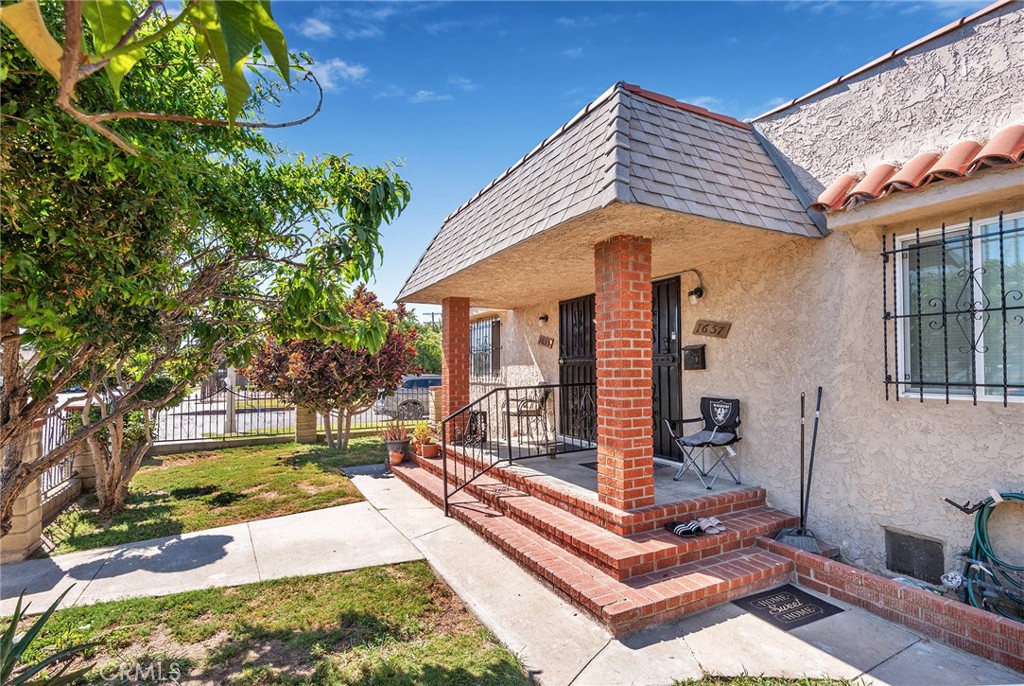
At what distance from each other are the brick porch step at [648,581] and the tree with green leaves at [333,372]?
7188mm

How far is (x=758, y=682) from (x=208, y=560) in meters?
5.54

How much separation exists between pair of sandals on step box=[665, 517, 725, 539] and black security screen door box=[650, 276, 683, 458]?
85.7 inches

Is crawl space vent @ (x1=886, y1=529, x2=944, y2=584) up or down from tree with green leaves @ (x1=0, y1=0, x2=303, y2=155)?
down

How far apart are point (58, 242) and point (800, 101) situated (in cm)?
688

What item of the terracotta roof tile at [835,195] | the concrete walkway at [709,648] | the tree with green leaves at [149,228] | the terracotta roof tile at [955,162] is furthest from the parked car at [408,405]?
the terracotta roof tile at [955,162]

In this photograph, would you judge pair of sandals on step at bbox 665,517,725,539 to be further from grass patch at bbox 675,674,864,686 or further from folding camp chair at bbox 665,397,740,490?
grass patch at bbox 675,674,864,686

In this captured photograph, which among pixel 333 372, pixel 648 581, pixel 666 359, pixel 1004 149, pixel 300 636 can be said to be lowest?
pixel 300 636

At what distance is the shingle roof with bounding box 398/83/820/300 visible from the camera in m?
4.16

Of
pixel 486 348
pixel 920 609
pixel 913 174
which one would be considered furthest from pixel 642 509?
pixel 486 348

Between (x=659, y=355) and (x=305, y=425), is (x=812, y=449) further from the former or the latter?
(x=305, y=425)

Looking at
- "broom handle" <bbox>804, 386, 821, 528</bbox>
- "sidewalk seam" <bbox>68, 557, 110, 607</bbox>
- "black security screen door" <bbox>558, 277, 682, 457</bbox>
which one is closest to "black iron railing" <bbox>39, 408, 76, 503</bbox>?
"sidewalk seam" <bbox>68, 557, 110, 607</bbox>

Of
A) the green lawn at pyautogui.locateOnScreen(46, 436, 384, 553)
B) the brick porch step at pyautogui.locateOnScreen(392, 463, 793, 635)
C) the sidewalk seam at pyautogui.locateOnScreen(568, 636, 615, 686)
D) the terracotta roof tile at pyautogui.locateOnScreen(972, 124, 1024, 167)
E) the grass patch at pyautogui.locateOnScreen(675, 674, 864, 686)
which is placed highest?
the terracotta roof tile at pyautogui.locateOnScreen(972, 124, 1024, 167)

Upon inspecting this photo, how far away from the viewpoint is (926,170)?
398 centimetres

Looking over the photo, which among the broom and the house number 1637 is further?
the house number 1637
